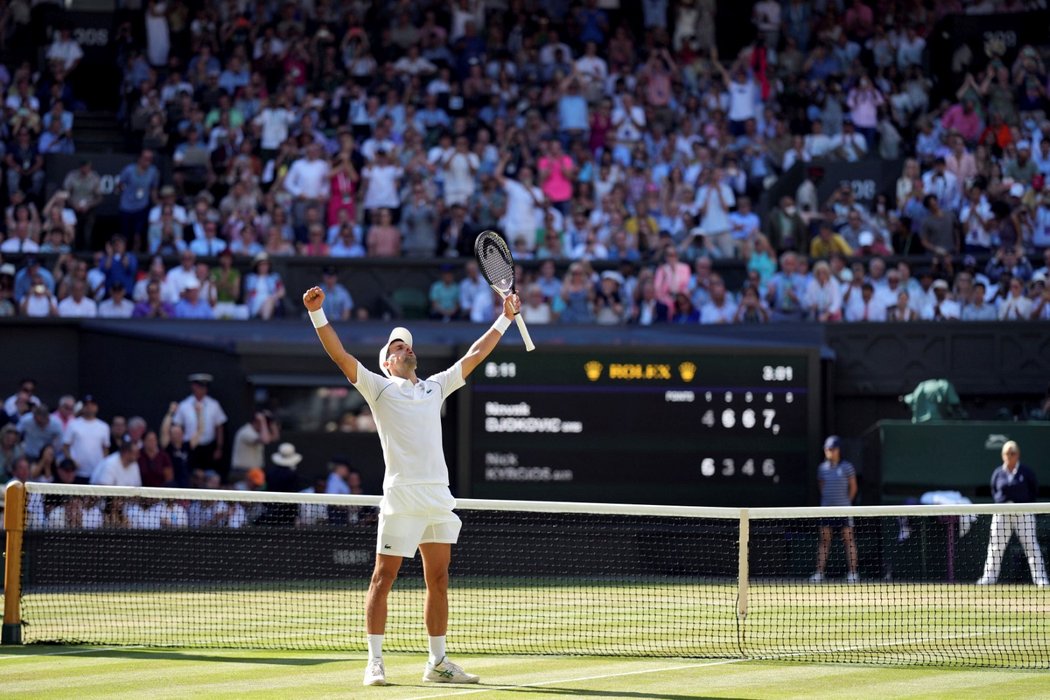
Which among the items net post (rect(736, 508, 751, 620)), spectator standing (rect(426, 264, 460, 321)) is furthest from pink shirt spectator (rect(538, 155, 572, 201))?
net post (rect(736, 508, 751, 620))

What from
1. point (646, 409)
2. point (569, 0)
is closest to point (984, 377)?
point (646, 409)

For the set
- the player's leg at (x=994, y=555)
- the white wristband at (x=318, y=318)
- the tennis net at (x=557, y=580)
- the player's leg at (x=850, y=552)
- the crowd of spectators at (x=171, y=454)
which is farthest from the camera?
the crowd of spectators at (x=171, y=454)

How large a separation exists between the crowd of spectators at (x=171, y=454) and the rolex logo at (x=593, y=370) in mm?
2922

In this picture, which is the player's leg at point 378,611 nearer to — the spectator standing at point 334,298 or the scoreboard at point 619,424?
the scoreboard at point 619,424

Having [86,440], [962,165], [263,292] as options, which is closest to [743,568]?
[86,440]

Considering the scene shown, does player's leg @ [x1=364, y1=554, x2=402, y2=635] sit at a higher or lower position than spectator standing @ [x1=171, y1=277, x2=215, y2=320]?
lower

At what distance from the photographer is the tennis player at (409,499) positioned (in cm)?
1041

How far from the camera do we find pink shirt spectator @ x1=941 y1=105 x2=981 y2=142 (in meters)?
29.0

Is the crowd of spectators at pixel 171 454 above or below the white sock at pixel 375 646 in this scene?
above

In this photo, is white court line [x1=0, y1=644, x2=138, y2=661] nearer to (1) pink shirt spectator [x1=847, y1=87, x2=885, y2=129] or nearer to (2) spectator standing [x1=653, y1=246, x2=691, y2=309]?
(2) spectator standing [x1=653, y1=246, x2=691, y2=309]

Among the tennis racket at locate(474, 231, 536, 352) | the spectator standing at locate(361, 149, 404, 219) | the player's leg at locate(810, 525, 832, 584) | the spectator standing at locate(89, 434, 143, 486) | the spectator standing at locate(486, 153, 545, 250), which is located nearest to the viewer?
the tennis racket at locate(474, 231, 536, 352)

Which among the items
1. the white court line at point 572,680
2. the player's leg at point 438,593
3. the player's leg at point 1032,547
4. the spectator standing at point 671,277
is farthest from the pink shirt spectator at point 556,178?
the player's leg at point 438,593

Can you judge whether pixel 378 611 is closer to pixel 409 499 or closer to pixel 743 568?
pixel 409 499

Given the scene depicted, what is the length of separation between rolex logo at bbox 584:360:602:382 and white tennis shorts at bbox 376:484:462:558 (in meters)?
10.7
